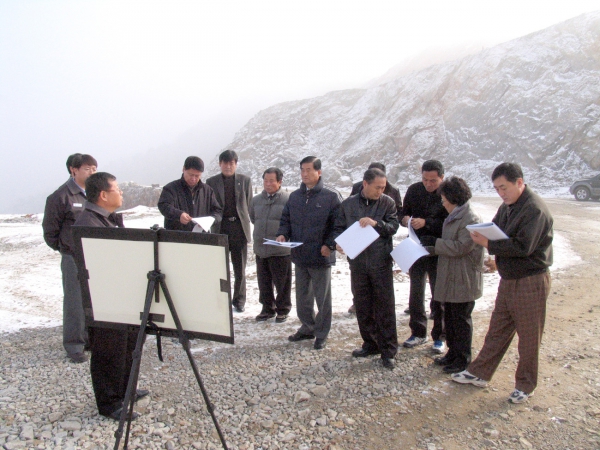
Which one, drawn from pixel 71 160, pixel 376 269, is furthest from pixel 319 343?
pixel 71 160

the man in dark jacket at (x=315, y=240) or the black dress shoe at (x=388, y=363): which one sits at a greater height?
the man in dark jacket at (x=315, y=240)

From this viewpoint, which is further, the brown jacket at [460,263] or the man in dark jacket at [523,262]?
the brown jacket at [460,263]

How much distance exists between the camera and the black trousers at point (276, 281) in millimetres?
5684

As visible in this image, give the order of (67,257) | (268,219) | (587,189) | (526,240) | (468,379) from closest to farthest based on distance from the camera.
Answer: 1. (526,240)
2. (468,379)
3. (67,257)
4. (268,219)
5. (587,189)

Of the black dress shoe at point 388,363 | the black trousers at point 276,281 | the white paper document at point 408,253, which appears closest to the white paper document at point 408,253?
the white paper document at point 408,253

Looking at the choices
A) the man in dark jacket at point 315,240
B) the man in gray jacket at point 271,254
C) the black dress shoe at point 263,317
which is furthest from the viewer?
the black dress shoe at point 263,317

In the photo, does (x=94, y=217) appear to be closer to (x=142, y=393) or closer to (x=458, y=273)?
(x=142, y=393)

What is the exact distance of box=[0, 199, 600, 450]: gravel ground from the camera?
3107 mm

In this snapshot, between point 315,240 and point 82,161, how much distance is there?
271cm

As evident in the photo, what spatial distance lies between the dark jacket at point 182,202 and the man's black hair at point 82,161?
2.76 feet

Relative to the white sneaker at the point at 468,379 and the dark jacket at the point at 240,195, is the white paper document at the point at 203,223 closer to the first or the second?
the dark jacket at the point at 240,195

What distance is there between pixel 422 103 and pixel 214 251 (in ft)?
125

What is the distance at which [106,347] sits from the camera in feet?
10.8

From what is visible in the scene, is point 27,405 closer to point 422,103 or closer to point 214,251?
point 214,251
